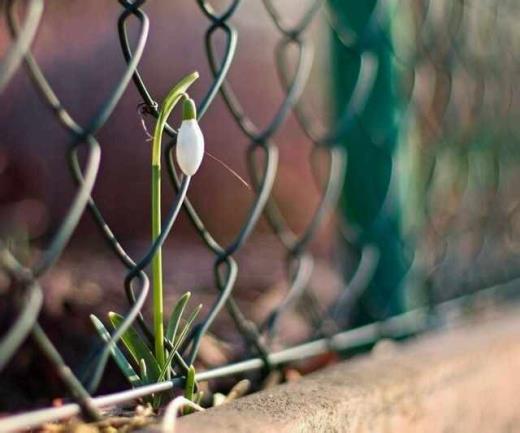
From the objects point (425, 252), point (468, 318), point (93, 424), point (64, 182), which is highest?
point (93, 424)

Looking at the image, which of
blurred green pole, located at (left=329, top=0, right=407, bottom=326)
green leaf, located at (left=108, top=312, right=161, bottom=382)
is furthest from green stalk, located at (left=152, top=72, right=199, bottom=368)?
blurred green pole, located at (left=329, top=0, right=407, bottom=326)

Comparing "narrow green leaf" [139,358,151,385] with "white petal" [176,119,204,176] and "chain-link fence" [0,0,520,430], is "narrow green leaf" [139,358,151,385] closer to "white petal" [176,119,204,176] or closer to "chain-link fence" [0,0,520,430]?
"chain-link fence" [0,0,520,430]

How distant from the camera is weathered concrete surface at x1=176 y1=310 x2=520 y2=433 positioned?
775mm

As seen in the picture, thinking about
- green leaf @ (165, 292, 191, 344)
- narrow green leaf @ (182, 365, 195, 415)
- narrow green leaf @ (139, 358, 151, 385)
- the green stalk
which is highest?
the green stalk

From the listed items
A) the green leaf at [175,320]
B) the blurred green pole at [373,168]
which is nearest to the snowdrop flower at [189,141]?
the green leaf at [175,320]

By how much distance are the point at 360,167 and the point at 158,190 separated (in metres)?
0.61

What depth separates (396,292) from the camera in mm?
1227

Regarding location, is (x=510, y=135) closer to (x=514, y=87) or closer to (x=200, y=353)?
(x=514, y=87)

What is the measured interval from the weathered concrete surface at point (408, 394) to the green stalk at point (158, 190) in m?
0.07

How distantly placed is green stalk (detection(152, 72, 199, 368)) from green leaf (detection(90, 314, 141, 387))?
0.08 ft

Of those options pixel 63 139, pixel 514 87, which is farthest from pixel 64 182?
pixel 514 87

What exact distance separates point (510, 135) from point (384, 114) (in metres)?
0.58

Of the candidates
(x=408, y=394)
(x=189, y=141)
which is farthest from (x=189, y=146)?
(x=408, y=394)

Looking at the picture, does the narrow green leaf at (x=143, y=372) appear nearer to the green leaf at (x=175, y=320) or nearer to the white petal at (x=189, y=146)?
the green leaf at (x=175, y=320)
